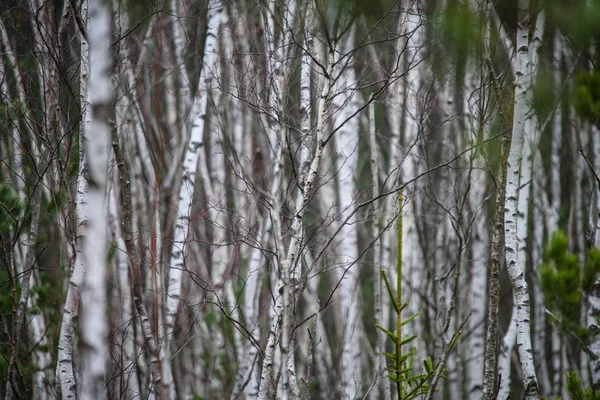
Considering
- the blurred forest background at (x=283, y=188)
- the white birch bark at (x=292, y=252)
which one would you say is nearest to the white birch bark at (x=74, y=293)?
the blurred forest background at (x=283, y=188)

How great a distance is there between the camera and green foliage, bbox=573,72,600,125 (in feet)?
11.1

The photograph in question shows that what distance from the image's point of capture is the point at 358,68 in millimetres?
9562

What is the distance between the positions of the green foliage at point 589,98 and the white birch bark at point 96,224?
116 inches

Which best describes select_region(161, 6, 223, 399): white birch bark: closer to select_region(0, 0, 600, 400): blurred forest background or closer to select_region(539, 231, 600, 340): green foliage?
select_region(0, 0, 600, 400): blurred forest background

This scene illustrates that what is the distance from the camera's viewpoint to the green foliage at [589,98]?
337 centimetres

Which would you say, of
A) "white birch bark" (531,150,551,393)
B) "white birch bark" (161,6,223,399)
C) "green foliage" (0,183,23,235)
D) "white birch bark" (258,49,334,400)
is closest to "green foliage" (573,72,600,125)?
"white birch bark" (258,49,334,400)

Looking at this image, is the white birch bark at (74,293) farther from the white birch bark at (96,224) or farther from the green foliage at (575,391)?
the green foliage at (575,391)

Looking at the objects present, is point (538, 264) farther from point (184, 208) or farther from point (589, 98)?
point (184, 208)

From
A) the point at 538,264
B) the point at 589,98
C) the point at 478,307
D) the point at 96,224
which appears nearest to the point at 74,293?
the point at 96,224

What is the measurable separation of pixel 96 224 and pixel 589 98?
312cm

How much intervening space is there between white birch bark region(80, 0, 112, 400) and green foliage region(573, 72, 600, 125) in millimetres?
2934

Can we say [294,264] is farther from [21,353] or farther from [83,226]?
[21,353]

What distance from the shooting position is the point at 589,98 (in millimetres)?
3391

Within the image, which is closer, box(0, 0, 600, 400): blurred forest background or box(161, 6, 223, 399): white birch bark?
box(0, 0, 600, 400): blurred forest background
